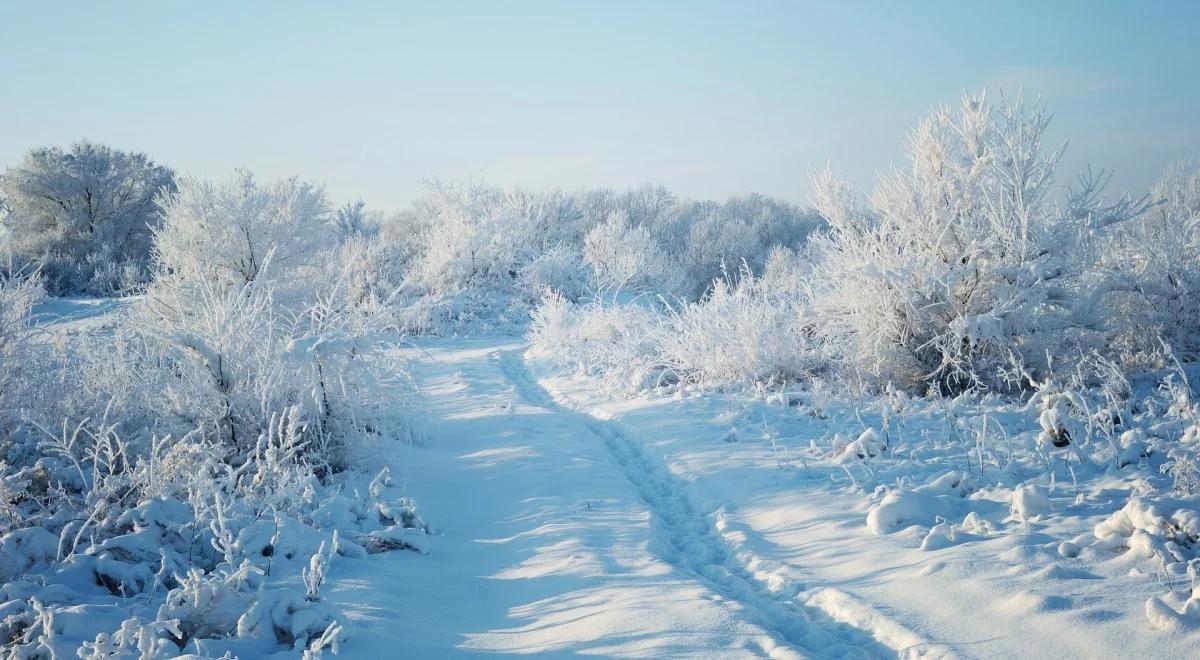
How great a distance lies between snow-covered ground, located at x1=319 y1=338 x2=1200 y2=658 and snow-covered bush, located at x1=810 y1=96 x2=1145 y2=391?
220 cm

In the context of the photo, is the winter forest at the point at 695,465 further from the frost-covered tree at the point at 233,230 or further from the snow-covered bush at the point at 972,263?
the frost-covered tree at the point at 233,230

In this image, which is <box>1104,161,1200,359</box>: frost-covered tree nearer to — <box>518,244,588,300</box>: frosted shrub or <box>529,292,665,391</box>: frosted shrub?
<box>529,292,665,391</box>: frosted shrub

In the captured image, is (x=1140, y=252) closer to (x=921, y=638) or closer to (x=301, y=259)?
(x=921, y=638)

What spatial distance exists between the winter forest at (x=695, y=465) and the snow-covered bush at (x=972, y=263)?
47mm

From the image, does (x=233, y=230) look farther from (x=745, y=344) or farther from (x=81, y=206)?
(x=81, y=206)

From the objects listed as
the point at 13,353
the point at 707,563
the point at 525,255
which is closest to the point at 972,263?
the point at 707,563

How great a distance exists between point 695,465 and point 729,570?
7.03 ft

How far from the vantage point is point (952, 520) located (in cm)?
487

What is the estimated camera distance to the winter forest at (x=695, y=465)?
3594 millimetres

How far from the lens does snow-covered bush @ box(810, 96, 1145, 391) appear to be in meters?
8.41

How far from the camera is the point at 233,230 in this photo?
58.1ft

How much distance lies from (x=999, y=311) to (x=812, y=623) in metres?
5.89

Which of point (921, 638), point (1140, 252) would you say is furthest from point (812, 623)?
point (1140, 252)

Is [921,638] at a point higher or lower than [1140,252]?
lower
